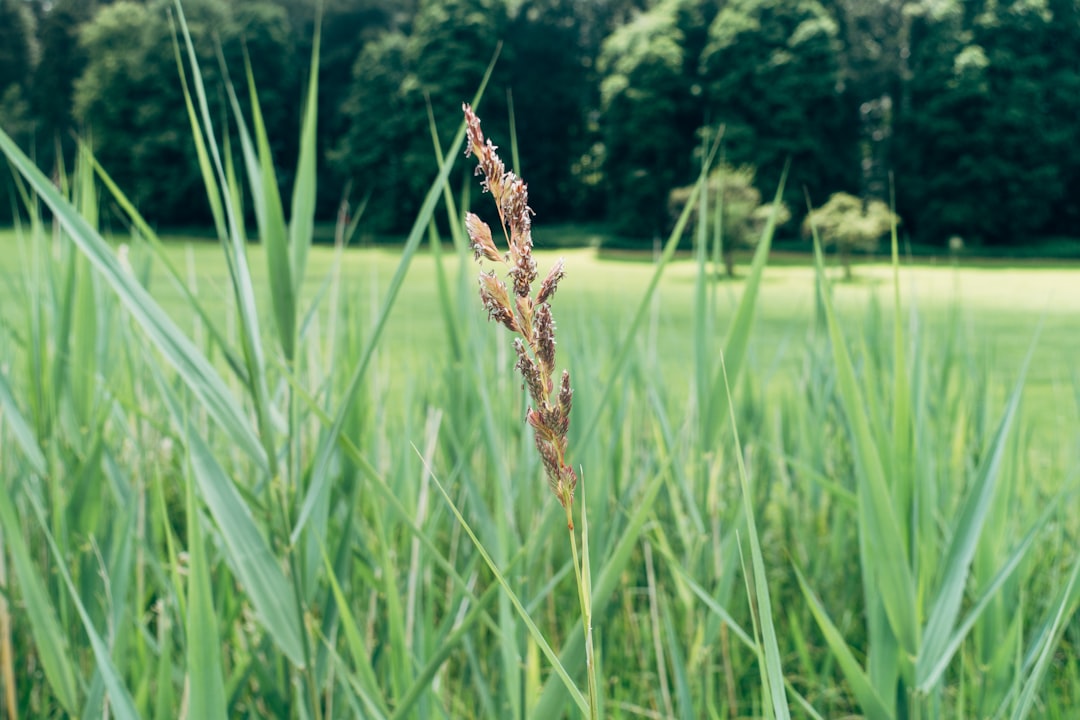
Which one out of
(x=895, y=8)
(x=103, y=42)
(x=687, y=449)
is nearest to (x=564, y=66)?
(x=895, y=8)

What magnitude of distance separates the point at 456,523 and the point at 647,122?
30.0m

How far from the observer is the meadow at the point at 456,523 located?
714mm

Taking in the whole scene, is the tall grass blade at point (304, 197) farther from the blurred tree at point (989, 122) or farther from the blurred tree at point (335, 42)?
the blurred tree at point (335, 42)

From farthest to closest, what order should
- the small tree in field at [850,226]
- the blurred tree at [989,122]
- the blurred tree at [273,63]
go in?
the blurred tree at [273,63], the blurred tree at [989,122], the small tree in field at [850,226]

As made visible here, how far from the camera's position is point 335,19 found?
3847cm

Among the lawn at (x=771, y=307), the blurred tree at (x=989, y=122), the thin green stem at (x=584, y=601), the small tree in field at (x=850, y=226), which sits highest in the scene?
the blurred tree at (x=989, y=122)

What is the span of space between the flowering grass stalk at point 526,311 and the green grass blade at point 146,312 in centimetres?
46

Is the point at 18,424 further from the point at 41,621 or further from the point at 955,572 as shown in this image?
the point at 955,572

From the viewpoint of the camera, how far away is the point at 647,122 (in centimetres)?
3022

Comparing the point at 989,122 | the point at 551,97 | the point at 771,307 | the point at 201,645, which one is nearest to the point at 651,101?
the point at 551,97

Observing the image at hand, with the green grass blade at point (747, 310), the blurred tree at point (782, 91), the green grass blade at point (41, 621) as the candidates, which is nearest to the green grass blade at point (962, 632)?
the green grass blade at point (747, 310)

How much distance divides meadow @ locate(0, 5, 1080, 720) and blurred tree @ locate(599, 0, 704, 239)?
1101 inches

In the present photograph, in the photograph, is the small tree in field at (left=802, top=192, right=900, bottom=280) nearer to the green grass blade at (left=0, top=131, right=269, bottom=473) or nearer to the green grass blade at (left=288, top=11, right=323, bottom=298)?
the green grass blade at (left=288, top=11, right=323, bottom=298)

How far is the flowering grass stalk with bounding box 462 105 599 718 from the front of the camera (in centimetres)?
29
